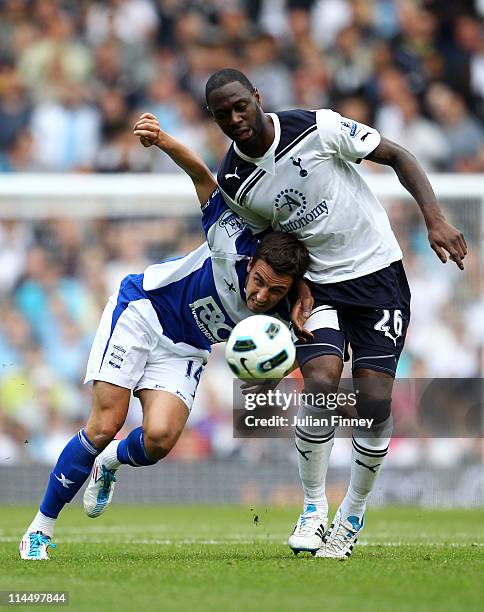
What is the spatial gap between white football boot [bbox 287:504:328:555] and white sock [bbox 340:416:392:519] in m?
0.24

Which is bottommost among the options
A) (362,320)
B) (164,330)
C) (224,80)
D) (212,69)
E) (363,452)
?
(363,452)

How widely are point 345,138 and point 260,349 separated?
122 cm

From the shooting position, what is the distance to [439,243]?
6.06 meters

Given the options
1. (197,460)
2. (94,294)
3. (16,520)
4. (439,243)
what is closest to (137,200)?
(94,294)

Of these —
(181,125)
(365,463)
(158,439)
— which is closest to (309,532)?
(365,463)

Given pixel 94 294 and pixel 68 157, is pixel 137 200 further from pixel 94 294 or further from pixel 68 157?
pixel 68 157

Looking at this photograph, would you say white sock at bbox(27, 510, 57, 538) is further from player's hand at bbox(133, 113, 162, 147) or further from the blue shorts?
player's hand at bbox(133, 113, 162, 147)

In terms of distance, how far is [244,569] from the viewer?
5.77 metres

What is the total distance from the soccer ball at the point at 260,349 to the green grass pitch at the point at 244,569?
38.5 inches

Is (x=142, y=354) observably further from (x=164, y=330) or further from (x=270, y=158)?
(x=270, y=158)

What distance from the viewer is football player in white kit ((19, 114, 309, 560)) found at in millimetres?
6324

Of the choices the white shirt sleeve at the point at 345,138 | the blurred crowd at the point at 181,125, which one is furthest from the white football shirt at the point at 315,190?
the blurred crowd at the point at 181,125

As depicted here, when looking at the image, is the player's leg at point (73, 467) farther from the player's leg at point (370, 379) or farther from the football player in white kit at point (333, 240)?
the player's leg at point (370, 379)

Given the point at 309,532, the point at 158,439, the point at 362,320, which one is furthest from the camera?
the point at 158,439
